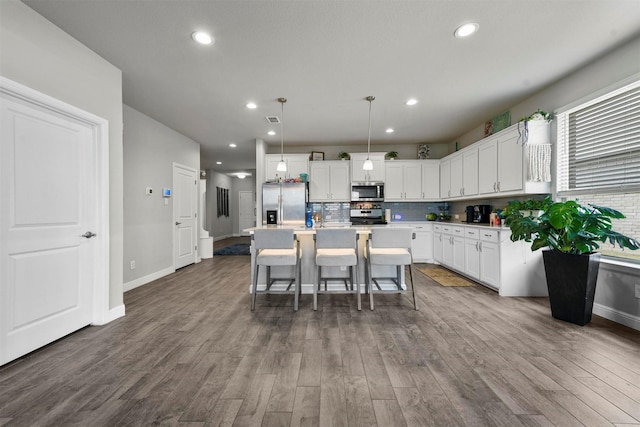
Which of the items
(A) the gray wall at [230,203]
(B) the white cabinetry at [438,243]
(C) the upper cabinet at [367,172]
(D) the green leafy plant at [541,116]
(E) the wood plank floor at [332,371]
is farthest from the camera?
(A) the gray wall at [230,203]

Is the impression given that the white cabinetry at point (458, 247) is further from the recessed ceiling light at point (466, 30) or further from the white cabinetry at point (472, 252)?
the recessed ceiling light at point (466, 30)

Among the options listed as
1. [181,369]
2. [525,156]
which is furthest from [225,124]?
[525,156]

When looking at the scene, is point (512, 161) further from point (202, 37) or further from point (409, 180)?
point (202, 37)

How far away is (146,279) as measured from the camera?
14.2 ft

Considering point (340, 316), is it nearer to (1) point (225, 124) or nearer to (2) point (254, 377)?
(2) point (254, 377)

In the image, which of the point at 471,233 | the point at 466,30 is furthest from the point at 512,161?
the point at 466,30

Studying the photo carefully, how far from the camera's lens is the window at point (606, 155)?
102 inches

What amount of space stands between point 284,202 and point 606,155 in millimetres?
4759

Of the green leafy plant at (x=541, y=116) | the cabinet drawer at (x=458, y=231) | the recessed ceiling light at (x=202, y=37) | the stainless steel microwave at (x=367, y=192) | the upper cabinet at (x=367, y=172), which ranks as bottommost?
the cabinet drawer at (x=458, y=231)

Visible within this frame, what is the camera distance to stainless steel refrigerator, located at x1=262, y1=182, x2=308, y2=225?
5684 mm

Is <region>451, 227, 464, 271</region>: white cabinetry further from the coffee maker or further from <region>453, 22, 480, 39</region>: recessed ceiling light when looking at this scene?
<region>453, 22, 480, 39</region>: recessed ceiling light

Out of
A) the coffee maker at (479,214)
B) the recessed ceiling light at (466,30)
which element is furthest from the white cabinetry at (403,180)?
the recessed ceiling light at (466,30)

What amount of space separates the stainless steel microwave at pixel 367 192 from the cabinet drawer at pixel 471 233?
2.01 metres

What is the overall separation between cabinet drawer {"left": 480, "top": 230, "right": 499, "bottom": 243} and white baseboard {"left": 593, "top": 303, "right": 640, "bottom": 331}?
1.17m
